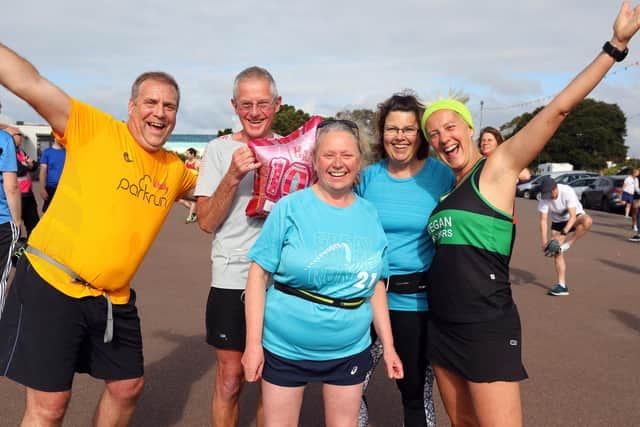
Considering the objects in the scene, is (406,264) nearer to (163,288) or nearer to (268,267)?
(268,267)

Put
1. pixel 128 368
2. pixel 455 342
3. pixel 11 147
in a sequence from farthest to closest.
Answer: pixel 11 147, pixel 128 368, pixel 455 342

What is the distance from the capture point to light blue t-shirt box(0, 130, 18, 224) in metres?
4.98

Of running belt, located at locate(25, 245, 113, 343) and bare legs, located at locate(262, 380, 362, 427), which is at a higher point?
running belt, located at locate(25, 245, 113, 343)

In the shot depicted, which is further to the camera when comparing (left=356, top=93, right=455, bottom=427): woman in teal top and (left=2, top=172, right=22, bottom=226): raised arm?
(left=2, top=172, right=22, bottom=226): raised arm

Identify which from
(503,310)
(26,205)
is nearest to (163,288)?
(26,205)

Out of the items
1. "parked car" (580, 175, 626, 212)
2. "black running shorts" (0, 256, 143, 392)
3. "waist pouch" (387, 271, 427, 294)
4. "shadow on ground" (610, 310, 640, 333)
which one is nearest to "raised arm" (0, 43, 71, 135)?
"black running shorts" (0, 256, 143, 392)

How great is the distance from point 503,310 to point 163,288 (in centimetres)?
637

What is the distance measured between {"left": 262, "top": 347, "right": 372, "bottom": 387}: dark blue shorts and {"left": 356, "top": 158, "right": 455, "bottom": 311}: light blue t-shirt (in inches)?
24.0

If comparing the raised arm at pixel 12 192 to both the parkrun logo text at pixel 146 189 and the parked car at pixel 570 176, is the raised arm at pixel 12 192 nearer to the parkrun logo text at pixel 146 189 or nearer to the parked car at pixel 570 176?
the parkrun logo text at pixel 146 189

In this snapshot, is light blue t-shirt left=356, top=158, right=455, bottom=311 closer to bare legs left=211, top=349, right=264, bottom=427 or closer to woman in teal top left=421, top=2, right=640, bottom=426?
woman in teal top left=421, top=2, right=640, bottom=426

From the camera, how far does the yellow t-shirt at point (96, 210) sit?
2678mm

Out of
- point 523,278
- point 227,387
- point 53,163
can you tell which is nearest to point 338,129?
point 227,387

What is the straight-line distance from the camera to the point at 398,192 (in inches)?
119

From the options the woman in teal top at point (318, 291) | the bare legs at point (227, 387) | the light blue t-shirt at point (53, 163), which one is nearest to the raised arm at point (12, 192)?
the bare legs at point (227, 387)
